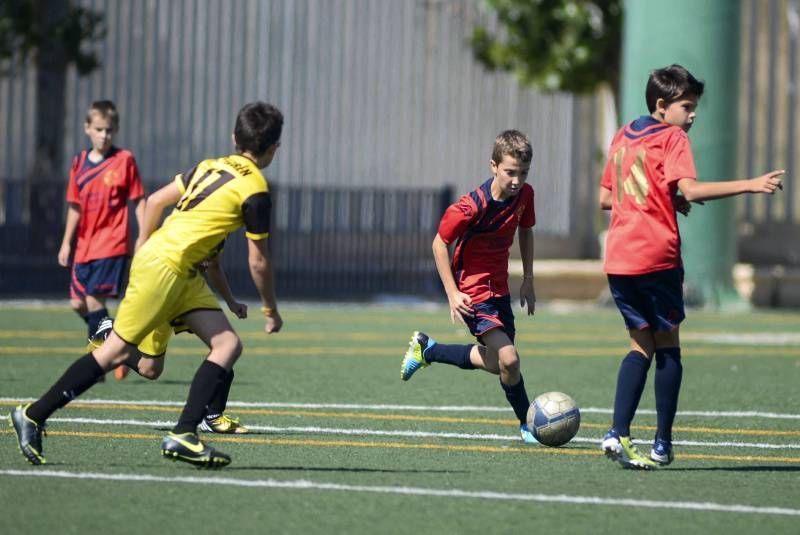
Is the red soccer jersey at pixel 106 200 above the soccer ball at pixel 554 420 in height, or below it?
above

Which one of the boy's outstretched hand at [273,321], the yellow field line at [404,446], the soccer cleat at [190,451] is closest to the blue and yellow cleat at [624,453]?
the yellow field line at [404,446]

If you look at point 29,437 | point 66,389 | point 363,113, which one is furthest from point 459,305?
point 363,113

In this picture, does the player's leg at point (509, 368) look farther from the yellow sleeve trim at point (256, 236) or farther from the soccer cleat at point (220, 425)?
the yellow sleeve trim at point (256, 236)

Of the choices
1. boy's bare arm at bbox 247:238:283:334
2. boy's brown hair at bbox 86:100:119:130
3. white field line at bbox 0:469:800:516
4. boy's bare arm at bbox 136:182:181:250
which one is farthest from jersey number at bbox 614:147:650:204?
boy's brown hair at bbox 86:100:119:130

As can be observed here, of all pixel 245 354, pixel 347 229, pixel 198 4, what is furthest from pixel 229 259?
pixel 245 354

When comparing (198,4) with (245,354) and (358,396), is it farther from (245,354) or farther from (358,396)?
(358,396)

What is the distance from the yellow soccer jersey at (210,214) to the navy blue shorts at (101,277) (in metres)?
3.92

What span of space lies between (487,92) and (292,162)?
361 cm

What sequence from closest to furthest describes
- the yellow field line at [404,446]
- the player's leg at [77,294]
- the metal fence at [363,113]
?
the yellow field line at [404,446] → the player's leg at [77,294] → the metal fence at [363,113]

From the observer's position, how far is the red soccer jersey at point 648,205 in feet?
25.3

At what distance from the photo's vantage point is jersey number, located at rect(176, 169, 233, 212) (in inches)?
293

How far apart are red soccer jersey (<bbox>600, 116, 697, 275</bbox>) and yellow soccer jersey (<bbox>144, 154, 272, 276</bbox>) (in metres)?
1.69

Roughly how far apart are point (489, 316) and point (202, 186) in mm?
1952

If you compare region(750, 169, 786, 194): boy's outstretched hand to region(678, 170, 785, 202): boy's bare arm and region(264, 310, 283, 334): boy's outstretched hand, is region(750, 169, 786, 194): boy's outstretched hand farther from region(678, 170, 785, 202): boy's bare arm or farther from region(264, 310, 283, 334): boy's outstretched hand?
region(264, 310, 283, 334): boy's outstretched hand
